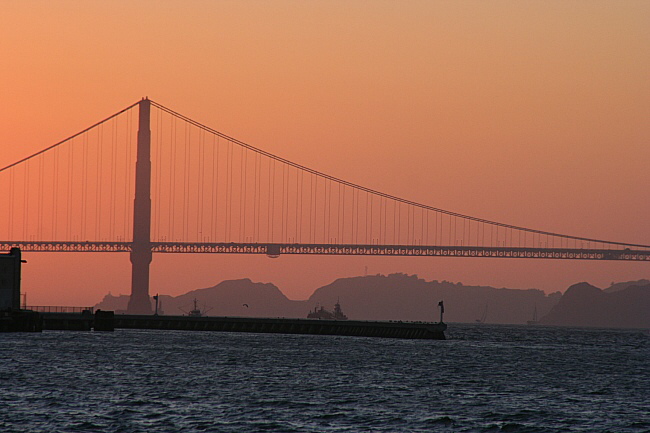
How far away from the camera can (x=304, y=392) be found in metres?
59.8

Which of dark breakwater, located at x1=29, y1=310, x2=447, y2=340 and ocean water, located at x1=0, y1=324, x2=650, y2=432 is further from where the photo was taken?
dark breakwater, located at x1=29, y1=310, x2=447, y2=340

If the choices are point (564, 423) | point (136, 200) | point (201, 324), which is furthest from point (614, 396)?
point (136, 200)

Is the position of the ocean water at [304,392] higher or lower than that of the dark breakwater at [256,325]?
lower

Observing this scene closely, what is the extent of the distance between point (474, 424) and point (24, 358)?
129ft

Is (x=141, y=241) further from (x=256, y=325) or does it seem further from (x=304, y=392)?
(x=304, y=392)

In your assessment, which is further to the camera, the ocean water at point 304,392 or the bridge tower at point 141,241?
the bridge tower at point 141,241

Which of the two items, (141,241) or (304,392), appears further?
(141,241)

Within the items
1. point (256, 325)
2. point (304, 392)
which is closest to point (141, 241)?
point (256, 325)

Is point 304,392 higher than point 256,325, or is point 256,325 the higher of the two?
point 256,325

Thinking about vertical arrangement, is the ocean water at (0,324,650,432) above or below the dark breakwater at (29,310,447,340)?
below

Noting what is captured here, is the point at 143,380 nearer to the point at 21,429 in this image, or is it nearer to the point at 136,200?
the point at 21,429

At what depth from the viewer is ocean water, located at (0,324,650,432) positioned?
47.8 metres

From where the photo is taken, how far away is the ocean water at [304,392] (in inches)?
1880

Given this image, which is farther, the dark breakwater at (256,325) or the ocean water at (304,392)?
the dark breakwater at (256,325)
